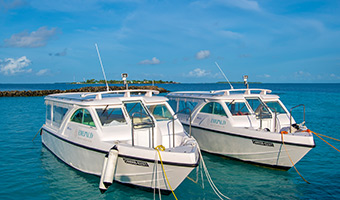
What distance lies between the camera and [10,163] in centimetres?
1234

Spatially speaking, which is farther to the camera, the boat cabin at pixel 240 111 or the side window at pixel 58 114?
the boat cabin at pixel 240 111

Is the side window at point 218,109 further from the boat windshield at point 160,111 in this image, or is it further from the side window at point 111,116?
the side window at point 111,116

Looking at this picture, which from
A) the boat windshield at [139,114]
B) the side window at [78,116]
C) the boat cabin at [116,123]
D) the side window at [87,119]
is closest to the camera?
the boat cabin at [116,123]

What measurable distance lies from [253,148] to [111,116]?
6038mm

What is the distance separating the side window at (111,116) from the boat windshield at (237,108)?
5.41 m

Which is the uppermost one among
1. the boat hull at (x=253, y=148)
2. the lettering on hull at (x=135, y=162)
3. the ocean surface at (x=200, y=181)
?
the lettering on hull at (x=135, y=162)

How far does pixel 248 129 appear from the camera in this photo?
1170 cm

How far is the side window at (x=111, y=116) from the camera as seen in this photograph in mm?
9719

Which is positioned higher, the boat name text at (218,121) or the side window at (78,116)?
the side window at (78,116)

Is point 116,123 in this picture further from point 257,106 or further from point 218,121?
point 257,106

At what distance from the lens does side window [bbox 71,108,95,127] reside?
9.77 meters

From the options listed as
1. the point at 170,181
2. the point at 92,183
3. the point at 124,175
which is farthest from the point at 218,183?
the point at 92,183

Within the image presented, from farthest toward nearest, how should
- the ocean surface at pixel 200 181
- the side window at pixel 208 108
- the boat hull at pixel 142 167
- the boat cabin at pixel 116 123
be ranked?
the side window at pixel 208 108, the boat cabin at pixel 116 123, the ocean surface at pixel 200 181, the boat hull at pixel 142 167

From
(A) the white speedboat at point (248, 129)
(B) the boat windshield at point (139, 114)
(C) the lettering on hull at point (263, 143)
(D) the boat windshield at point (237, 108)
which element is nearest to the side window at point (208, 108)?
(A) the white speedboat at point (248, 129)
